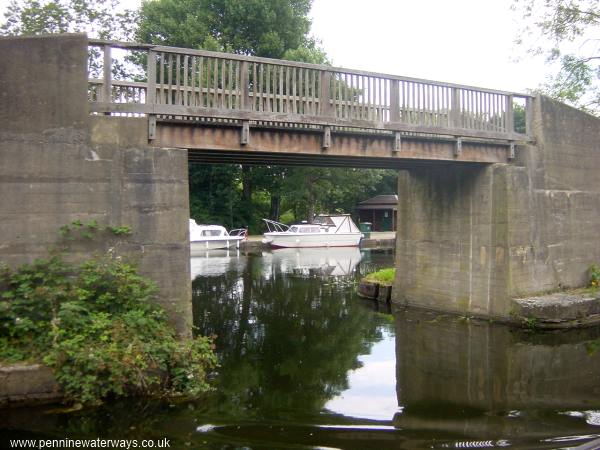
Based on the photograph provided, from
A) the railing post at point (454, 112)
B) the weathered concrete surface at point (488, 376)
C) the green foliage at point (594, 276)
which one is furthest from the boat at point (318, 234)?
the railing post at point (454, 112)

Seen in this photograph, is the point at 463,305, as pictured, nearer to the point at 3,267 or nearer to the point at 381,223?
the point at 3,267

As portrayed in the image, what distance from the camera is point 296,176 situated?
137 ft

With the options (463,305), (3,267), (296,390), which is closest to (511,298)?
(463,305)

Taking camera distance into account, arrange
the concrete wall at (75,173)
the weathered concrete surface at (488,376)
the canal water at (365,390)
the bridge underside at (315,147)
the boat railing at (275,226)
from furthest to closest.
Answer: the boat railing at (275,226) → the bridge underside at (315,147) → the concrete wall at (75,173) → the weathered concrete surface at (488,376) → the canal water at (365,390)

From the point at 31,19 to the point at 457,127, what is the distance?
21.5 metres

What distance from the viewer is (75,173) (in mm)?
8461

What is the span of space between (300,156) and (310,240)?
29468 millimetres

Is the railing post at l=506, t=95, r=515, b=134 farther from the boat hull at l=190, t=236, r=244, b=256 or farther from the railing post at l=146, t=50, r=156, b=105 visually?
the boat hull at l=190, t=236, r=244, b=256

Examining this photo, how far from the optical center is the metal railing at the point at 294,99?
8.88 meters

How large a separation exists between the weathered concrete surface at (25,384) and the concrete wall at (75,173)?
1674 mm

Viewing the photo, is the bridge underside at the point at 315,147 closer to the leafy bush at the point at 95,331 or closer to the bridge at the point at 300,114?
the bridge at the point at 300,114

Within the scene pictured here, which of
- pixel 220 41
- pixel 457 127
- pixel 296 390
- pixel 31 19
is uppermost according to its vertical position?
pixel 220 41

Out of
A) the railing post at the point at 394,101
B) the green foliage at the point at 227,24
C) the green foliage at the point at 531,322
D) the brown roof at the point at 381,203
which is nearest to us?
the railing post at the point at 394,101

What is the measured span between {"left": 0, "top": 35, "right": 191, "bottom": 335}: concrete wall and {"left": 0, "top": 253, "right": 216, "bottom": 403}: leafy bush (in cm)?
35
